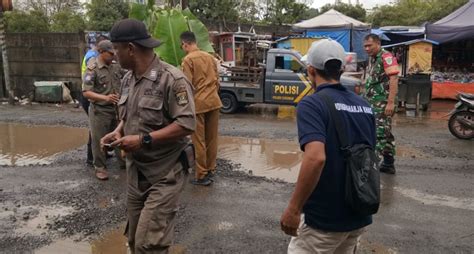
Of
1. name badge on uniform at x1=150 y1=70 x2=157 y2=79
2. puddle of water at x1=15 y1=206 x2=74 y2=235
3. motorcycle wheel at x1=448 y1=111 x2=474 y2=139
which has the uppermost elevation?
name badge on uniform at x1=150 y1=70 x2=157 y2=79

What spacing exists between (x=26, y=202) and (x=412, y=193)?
4.54 m

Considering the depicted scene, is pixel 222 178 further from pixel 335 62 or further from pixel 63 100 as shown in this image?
pixel 63 100

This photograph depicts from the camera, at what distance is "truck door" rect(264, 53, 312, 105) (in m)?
11.6

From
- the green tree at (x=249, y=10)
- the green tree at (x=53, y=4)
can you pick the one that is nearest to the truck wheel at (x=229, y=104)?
the green tree at (x=53, y=4)

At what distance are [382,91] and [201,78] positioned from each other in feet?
7.74

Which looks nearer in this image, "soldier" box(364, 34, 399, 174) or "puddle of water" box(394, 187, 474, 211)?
"puddle of water" box(394, 187, 474, 211)

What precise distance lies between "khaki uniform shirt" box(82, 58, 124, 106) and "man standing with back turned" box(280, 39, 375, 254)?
403cm

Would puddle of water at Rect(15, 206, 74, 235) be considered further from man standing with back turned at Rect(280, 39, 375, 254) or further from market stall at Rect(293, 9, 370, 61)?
market stall at Rect(293, 9, 370, 61)

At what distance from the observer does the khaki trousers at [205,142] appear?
582 cm

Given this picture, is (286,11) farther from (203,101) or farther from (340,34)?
(203,101)

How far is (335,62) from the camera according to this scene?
2.49 metres

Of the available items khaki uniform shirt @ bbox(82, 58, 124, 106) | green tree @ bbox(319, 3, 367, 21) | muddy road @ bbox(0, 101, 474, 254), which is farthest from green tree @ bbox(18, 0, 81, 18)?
khaki uniform shirt @ bbox(82, 58, 124, 106)

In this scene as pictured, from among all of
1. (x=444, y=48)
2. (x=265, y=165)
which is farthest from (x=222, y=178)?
(x=444, y=48)

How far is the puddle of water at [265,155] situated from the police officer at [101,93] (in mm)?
2007
